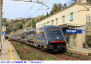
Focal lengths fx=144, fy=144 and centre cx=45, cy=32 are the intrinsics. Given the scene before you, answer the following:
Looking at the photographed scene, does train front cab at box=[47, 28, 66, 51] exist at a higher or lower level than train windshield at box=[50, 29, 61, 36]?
lower

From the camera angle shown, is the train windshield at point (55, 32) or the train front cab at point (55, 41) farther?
the train windshield at point (55, 32)

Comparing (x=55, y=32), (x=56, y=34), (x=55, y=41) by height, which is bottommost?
(x=55, y=41)

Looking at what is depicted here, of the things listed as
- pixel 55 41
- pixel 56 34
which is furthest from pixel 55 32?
pixel 55 41

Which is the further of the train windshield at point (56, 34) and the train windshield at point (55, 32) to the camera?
the train windshield at point (55, 32)

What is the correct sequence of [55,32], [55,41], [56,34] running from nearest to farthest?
[55,41] → [56,34] → [55,32]

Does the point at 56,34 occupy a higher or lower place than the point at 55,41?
higher

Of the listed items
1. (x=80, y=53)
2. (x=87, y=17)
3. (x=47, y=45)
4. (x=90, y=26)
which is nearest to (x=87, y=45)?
(x=90, y=26)

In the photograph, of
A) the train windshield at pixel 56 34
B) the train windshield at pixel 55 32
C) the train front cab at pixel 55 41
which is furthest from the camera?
the train windshield at pixel 55 32

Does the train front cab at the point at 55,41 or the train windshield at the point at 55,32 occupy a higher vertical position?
the train windshield at the point at 55,32

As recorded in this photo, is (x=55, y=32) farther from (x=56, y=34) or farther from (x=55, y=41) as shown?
(x=55, y=41)

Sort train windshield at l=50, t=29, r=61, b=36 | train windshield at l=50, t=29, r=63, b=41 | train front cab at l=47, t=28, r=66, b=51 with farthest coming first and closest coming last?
train windshield at l=50, t=29, r=61, b=36 → train windshield at l=50, t=29, r=63, b=41 → train front cab at l=47, t=28, r=66, b=51

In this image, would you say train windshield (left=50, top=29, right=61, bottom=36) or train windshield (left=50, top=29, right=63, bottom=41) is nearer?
train windshield (left=50, top=29, right=63, bottom=41)

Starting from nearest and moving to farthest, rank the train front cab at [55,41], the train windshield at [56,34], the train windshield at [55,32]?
the train front cab at [55,41], the train windshield at [56,34], the train windshield at [55,32]

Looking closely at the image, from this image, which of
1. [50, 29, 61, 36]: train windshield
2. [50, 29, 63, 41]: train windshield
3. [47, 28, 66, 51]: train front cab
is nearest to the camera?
[47, 28, 66, 51]: train front cab
